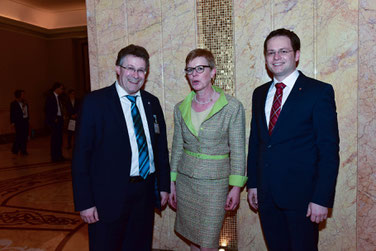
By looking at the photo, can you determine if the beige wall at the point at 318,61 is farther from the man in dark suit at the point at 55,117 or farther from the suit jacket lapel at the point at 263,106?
the man in dark suit at the point at 55,117

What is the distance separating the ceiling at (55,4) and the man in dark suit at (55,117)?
5383 millimetres

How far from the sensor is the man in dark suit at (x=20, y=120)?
815 centimetres

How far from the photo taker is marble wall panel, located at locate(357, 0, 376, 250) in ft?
8.34

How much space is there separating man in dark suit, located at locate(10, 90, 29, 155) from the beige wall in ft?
21.2

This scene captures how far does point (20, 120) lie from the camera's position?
27.1ft

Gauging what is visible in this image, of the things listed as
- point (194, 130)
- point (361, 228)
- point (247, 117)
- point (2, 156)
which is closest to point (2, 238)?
Answer: point (194, 130)

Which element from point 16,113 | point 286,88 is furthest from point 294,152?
point 16,113

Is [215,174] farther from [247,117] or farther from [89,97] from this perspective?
[89,97]

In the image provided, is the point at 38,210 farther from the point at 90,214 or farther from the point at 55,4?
the point at 55,4

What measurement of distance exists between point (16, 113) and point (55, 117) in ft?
6.53

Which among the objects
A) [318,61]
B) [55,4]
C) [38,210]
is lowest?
[38,210]

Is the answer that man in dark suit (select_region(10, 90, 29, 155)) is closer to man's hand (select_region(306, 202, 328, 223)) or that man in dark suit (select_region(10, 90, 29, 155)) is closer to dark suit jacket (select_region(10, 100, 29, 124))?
dark suit jacket (select_region(10, 100, 29, 124))

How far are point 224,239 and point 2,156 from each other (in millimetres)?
7600

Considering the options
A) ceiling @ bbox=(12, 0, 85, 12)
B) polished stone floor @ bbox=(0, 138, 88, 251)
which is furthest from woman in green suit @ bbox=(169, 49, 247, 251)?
ceiling @ bbox=(12, 0, 85, 12)
